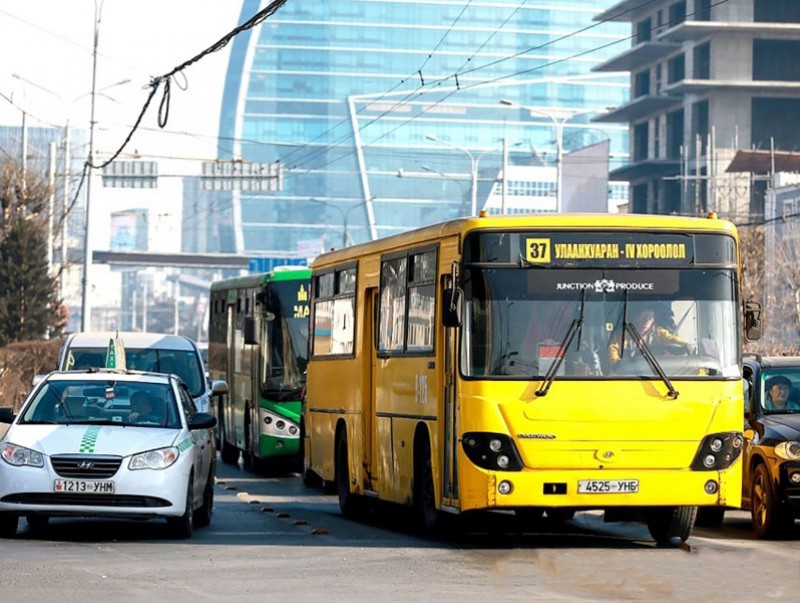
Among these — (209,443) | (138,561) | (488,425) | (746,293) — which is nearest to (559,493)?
(488,425)

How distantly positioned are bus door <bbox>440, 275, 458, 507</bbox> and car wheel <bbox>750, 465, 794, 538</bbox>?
2.80m

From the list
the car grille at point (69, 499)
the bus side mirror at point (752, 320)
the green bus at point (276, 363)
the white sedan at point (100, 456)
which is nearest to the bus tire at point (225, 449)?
the green bus at point (276, 363)

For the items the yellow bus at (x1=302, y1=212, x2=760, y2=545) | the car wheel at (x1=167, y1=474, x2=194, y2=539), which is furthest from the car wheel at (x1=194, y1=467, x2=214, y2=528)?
the yellow bus at (x1=302, y1=212, x2=760, y2=545)

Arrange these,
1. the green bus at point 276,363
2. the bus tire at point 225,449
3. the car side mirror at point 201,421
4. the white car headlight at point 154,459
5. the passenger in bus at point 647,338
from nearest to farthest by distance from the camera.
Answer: the passenger in bus at point 647,338, the white car headlight at point 154,459, the car side mirror at point 201,421, the green bus at point 276,363, the bus tire at point 225,449

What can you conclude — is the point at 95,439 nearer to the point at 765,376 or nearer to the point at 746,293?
the point at 765,376

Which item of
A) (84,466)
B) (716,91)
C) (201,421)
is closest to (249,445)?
(201,421)

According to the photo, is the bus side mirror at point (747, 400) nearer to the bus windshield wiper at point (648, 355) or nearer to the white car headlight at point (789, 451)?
the white car headlight at point (789, 451)

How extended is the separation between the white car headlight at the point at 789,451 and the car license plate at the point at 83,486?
17.7 feet

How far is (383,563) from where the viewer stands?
13.1m

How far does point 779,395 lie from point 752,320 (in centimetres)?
226

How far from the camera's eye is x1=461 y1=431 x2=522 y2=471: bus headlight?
13938 millimetres

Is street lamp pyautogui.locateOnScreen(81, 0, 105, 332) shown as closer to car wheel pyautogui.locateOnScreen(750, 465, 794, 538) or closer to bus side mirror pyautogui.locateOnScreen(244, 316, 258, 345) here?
bus side mirror pyautogui.locateOnScreen(244, 316, 258, 345)

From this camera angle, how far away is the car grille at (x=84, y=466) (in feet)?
47.7

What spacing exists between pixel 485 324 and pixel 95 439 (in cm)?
323
